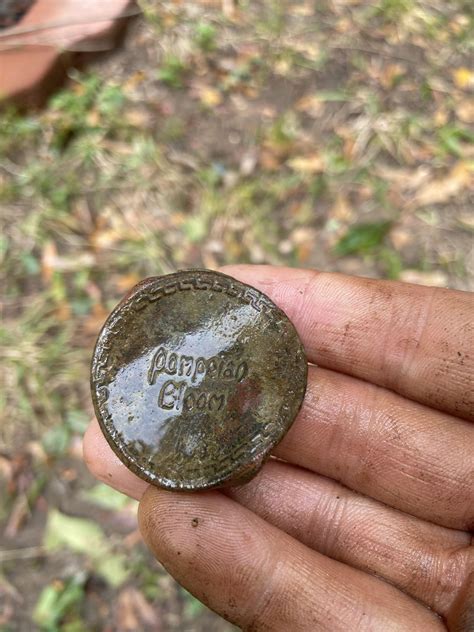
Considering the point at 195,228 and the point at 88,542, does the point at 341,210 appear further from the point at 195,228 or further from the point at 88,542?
the point at 88,542

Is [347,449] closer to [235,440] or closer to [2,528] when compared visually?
[235,440]

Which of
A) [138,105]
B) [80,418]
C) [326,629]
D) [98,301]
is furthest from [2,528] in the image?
[138,105]

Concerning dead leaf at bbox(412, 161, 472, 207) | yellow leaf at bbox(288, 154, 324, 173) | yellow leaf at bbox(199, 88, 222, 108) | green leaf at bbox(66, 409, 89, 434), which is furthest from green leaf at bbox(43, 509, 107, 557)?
yellow leaf at bbox(199, 88, 222, 108)

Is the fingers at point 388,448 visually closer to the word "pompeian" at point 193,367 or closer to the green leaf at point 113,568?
the word "pompeian" at point 193,367

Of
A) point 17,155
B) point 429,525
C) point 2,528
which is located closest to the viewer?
point 429,525

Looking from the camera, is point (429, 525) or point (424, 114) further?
point (424, 114)

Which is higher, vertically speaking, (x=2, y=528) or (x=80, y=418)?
(x=80, y=418)

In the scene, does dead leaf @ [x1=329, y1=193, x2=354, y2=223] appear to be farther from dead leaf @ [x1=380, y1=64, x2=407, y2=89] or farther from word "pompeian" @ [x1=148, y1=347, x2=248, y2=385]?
word "pompeian" @ [x1=148, y1=347, x2=248, y2=385]

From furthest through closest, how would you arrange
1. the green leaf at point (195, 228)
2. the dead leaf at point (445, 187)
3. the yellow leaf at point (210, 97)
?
the yellow leaf at point (210, 97), the dead leaf at point (445, 187), the green leaf at point (195, 228)

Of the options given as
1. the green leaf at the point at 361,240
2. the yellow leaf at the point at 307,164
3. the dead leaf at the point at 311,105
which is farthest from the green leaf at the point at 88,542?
the dead leaf at the point at 311,105
